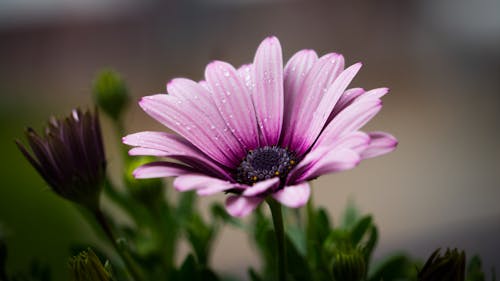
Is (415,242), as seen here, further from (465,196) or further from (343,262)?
(465,196)

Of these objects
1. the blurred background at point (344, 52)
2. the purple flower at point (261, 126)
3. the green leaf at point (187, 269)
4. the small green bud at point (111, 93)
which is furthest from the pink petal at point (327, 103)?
the blurred background at point (344, 52)

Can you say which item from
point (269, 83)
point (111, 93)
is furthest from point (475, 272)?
point (111, 93)

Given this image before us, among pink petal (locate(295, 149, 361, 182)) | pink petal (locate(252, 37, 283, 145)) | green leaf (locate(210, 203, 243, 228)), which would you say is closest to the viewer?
pink petal (locate(295, 149, 361, 182))

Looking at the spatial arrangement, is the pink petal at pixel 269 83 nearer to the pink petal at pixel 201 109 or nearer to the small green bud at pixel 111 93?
the pink petal at pixel 201 109

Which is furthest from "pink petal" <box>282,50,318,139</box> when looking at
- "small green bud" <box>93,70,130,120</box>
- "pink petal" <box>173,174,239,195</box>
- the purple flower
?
"small green bud" <box>93,70,130,120</box>

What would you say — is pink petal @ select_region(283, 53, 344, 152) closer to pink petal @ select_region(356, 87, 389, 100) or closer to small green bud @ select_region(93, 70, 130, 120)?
pink petal @ select_region(356, 87, 389, 100)
